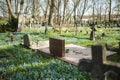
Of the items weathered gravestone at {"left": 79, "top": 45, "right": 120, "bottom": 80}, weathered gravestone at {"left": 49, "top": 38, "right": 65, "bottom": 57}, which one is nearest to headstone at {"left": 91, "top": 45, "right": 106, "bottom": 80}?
weathered gravestone at {"left": 79, "top": 45, "right": 120, "bottom": 80}

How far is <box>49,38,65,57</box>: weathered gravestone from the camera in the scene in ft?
34.1

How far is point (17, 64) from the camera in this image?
30.7 feet

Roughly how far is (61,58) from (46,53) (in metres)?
1.64

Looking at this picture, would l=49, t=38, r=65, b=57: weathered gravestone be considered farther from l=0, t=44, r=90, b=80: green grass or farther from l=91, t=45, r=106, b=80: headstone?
l=91, t=45, r=106, b=80: headstone

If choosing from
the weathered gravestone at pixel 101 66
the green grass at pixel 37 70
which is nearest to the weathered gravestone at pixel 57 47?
the green grass at pixel 37 70

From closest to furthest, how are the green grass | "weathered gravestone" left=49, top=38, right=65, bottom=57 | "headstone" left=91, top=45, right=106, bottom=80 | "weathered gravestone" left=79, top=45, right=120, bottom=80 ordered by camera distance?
"weathered gravestone" left=79, top=45, right=120, bottom=80, "headstone" left=91, top=45, right=106, bottom=80, the green grass, "weathered gravestone" left=49, top=38, right=65, bottom=57

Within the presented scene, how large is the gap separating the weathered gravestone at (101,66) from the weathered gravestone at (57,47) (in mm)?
6641

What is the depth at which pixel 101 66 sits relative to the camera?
344cm

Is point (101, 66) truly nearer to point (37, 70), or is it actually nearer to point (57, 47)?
point (37, 70)

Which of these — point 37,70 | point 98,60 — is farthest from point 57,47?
point 98,60

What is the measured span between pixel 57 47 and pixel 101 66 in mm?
7368

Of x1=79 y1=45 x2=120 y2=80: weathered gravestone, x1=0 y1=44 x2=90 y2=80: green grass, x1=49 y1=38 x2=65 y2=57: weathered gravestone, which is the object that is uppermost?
x1=79 y1=45 x2=120 y2=80: weathered gravestone

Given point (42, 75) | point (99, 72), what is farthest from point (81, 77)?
point (99, 72)

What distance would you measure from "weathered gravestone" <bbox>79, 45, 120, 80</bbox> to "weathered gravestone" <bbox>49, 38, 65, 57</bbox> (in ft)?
21.8
